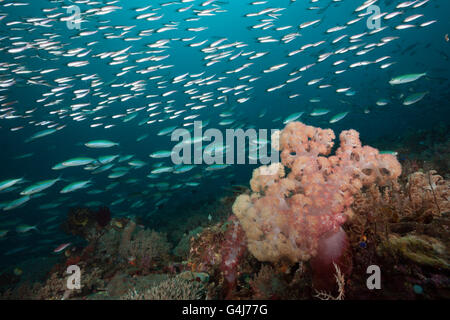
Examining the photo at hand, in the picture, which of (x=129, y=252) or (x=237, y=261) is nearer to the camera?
(x=237, y=261)

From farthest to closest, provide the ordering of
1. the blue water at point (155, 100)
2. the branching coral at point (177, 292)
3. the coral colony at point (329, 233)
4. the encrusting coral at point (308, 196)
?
the blue water at point (155, 100)
the branching coral at point (177, 292)
the encrusting coral at point (308, 196)
the coral colony at point (329, 233)

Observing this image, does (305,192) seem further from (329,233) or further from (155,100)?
(155,100)

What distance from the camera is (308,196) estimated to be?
329 centimetres

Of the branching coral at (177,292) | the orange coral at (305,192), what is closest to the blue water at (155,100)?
the branching coral at (177,292)

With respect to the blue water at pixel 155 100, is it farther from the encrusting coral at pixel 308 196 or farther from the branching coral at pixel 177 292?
the encrusting coral at pixel 308 196

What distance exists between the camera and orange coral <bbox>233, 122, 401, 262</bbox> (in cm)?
311

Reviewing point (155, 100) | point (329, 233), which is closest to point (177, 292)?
point (329, 233)

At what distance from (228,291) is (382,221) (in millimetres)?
2579

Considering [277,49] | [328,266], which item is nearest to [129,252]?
[328,266]

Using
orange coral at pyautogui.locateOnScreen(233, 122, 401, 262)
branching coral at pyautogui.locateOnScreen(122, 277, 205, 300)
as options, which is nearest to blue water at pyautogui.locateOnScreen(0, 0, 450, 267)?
branching coral at pyautogui.locateOnScreen(122, 277, 205, 300)

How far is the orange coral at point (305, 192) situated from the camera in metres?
3.11

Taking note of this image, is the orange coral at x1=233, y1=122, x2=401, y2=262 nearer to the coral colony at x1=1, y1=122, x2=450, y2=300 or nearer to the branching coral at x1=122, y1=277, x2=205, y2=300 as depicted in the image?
the coral colony at x1=1, y1=122, x2=450, y2=300
